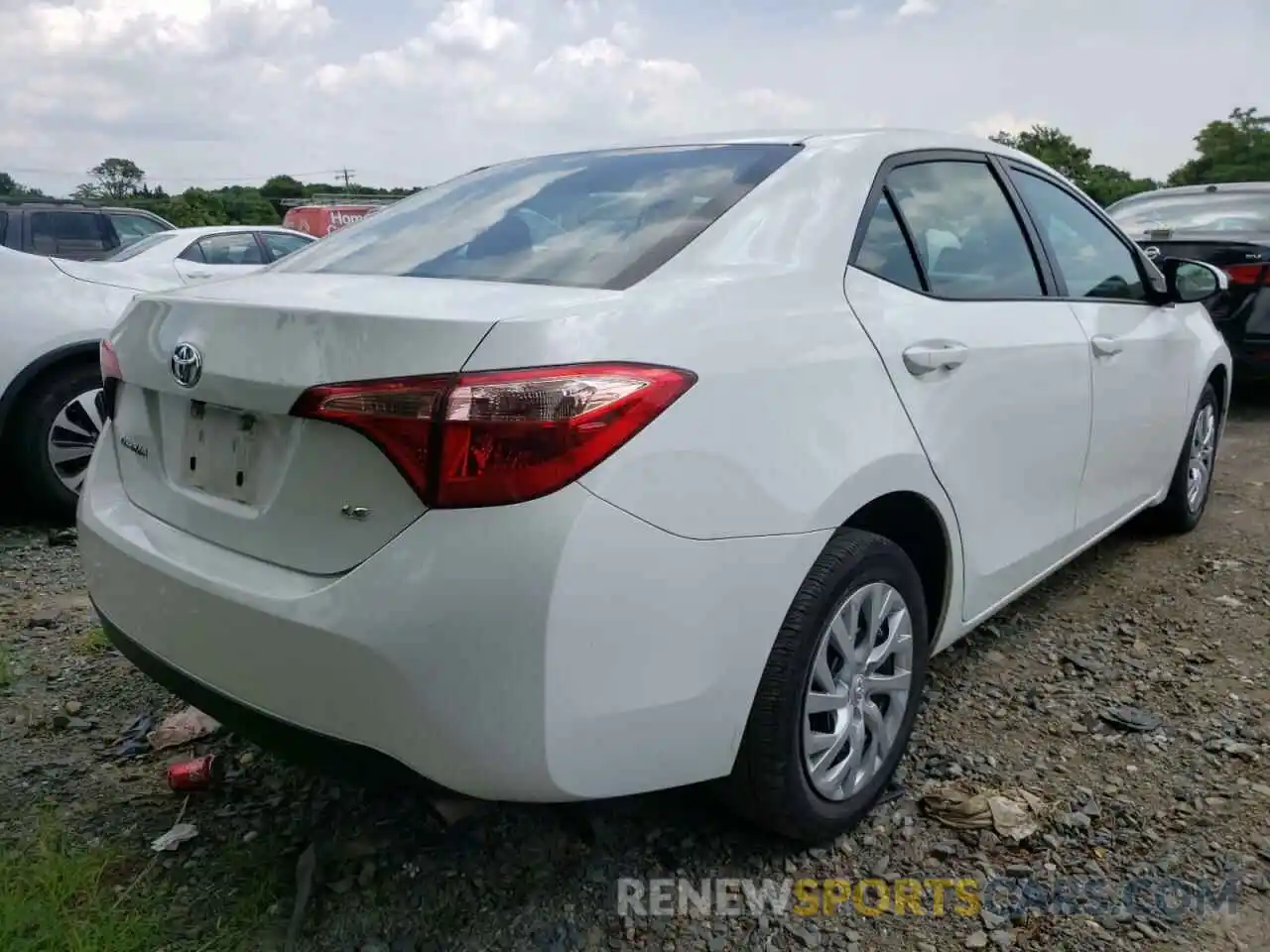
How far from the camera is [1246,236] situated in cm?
654

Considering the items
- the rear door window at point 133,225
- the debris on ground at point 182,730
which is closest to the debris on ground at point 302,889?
the debris on ground at point 182,730

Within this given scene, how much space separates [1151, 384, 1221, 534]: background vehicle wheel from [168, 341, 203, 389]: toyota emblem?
364 cm

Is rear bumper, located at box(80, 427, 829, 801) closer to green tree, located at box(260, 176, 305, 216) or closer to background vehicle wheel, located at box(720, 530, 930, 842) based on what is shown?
background vehicle wheel, located at box(720, 530, 930, 842)

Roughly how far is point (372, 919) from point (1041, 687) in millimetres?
1980

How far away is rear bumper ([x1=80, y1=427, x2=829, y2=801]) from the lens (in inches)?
62.9

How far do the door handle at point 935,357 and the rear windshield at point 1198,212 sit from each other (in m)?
5.02

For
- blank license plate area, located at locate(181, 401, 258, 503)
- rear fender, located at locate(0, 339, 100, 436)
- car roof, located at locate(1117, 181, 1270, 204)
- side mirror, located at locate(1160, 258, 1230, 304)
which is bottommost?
rear fender, located at locate(0, 339, 100, 436)

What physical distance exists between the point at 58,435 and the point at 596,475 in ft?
11.8

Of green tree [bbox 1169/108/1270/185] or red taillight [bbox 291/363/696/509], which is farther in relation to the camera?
green tree [bbox 1169/108/1270/185]

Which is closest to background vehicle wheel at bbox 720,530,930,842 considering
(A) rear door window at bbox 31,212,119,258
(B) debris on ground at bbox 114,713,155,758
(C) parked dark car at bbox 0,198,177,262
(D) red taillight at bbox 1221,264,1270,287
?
(B) debris on ground at bbox 114,713,155,758

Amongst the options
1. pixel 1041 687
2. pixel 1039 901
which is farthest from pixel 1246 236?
pixel 1039 901

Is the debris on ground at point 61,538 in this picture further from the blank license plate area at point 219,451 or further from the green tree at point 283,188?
the green tree at point 283,188

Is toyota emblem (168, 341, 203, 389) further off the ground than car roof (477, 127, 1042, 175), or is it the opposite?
car roof (477, 127, 1042, 175)

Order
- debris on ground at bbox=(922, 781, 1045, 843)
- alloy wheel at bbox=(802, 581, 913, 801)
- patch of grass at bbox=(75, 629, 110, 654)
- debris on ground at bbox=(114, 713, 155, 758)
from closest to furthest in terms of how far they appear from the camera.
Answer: alloy wheel at bbox=(802, 581, 913, 801) → debris on ground at bbox=(922, 781, 1045, 843) → debris on ground at bbox=(114, 713, 155, 758) → patch of grass at bbox=(75, 629, 110, 654)
